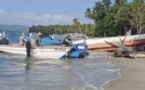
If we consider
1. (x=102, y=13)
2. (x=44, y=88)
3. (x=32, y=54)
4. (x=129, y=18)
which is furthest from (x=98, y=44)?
(x=102, y=13)

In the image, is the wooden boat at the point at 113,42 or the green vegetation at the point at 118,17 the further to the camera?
the green vegetation at the point at 118,17

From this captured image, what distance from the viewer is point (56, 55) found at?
2009cm

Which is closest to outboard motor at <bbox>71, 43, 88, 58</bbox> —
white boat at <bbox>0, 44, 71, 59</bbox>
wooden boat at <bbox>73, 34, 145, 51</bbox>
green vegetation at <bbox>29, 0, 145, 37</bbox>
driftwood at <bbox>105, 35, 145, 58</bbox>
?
white boat at <bbox>0, 44, 71, 59</bbox>

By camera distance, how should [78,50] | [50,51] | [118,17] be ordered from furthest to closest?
[118,17] → [78,50] → [50,51]

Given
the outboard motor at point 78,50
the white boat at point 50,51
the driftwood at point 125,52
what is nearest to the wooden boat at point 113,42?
the driftwood at point 125,52

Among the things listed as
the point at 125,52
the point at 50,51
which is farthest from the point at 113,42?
the point at 50,51

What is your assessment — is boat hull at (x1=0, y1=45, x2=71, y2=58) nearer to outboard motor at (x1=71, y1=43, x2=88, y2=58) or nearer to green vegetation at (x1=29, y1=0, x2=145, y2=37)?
outboard motor at (x1=71, y1=43, x2=88, y2=58)

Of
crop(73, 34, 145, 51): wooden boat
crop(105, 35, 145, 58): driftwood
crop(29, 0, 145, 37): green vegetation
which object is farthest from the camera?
crop(29, 0, 145, 37): green vegetation

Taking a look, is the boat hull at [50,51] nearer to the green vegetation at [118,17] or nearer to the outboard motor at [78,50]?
the outboard motor at [78,50]

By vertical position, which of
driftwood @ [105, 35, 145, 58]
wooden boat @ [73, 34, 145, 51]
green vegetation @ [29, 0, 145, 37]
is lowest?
driftwood @ [105, 35, 145, 58]

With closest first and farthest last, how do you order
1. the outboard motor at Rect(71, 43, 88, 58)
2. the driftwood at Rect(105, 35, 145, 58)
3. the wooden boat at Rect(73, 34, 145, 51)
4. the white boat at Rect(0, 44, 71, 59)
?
the white boat at Rect(0, 44, 71, 59) < the driftwood at Rect(105, 35, 145, 58) < the outboard motor at Rect(71, 43, 88, 58) < the wooden boat at Rect(73, 34, 145, 51)

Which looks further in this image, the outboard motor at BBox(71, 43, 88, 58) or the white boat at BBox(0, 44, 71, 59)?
the outboard motor at BBox(71, 43, 88, 58)

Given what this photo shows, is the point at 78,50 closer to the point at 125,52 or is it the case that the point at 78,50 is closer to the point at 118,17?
the point at 125,52

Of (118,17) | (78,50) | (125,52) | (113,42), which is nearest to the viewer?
(125,52)
